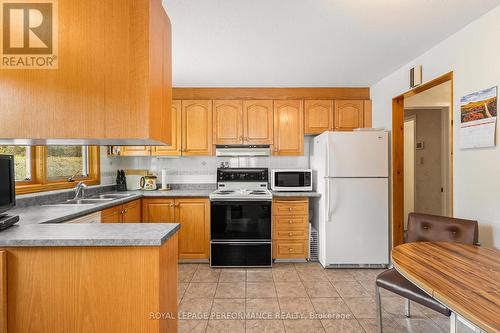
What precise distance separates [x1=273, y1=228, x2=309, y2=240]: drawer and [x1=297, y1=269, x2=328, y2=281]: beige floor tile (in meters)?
0.43

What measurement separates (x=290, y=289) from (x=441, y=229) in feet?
4.92

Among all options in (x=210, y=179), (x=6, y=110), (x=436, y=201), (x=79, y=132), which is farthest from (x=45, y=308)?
(x=436, y=201)

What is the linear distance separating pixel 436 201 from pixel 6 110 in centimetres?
564

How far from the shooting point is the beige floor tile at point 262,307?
2.33m

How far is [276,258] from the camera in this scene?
11.4 ft

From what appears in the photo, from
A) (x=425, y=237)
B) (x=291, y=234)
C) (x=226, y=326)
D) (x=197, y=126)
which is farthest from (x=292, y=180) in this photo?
(x=226, y=326)

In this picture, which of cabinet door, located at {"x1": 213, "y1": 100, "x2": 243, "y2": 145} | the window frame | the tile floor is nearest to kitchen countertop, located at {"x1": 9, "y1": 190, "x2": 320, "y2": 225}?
the window frame

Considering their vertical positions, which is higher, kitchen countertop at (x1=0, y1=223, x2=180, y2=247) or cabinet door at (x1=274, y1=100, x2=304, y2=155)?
cabinet door at (x1=274, y1=100, x2=304, y2=155)

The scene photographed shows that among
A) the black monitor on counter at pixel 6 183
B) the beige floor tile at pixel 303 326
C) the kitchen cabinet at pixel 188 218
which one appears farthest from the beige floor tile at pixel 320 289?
the black monitor on counter at pixel 6 183

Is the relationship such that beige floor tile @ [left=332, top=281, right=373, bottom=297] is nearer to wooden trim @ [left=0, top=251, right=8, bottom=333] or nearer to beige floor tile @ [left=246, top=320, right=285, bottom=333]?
beige floor tile @ [left=246, top=320, right=285, bottom=333]

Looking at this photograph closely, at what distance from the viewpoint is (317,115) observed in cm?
378

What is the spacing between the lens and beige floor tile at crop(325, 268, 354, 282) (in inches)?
118

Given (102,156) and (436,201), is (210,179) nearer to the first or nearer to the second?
(102,156)

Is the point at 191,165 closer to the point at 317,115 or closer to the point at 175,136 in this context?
the point at 175,136
